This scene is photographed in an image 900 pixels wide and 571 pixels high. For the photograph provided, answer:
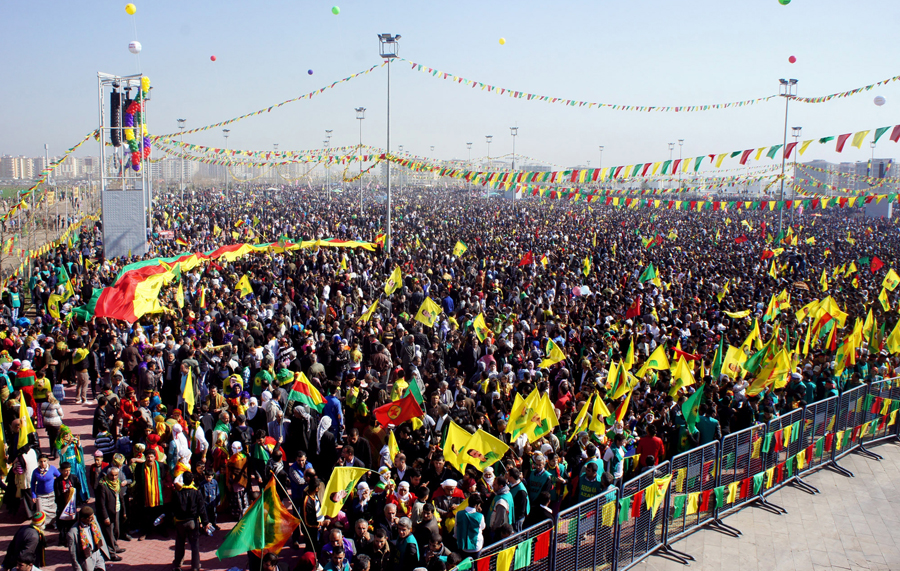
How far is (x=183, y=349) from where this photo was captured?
10867 millimetres

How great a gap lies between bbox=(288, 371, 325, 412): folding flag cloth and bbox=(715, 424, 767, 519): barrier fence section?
16.2 feet

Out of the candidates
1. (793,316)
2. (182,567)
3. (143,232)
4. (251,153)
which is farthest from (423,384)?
(251,153)

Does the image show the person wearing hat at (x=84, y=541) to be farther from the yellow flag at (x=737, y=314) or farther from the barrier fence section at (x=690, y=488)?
the yellow flag at (x=737, y=314)

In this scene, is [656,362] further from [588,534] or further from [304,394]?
[304,394]

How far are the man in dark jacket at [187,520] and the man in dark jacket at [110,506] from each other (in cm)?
71

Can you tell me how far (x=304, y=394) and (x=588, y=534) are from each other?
4.12 meters

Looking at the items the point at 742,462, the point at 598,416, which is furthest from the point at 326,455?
the point at 742,462

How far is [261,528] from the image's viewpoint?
5.77m

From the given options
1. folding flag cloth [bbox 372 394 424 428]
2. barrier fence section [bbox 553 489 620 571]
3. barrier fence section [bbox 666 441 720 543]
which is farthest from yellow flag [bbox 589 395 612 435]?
folding flag cloth [bbox 372 394 424 428]

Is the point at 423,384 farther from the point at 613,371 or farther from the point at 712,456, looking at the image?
the point at 712,456

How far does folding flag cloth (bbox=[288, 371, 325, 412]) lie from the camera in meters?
9.00

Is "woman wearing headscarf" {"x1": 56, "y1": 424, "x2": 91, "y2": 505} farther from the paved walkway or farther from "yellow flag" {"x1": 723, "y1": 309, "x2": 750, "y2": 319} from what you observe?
"yellow flag" {"x1": 723, "y1": 309, "x2": 750, "y2": 319}

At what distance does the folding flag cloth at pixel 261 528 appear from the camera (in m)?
5.71

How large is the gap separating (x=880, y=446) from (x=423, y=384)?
706 centimetres
